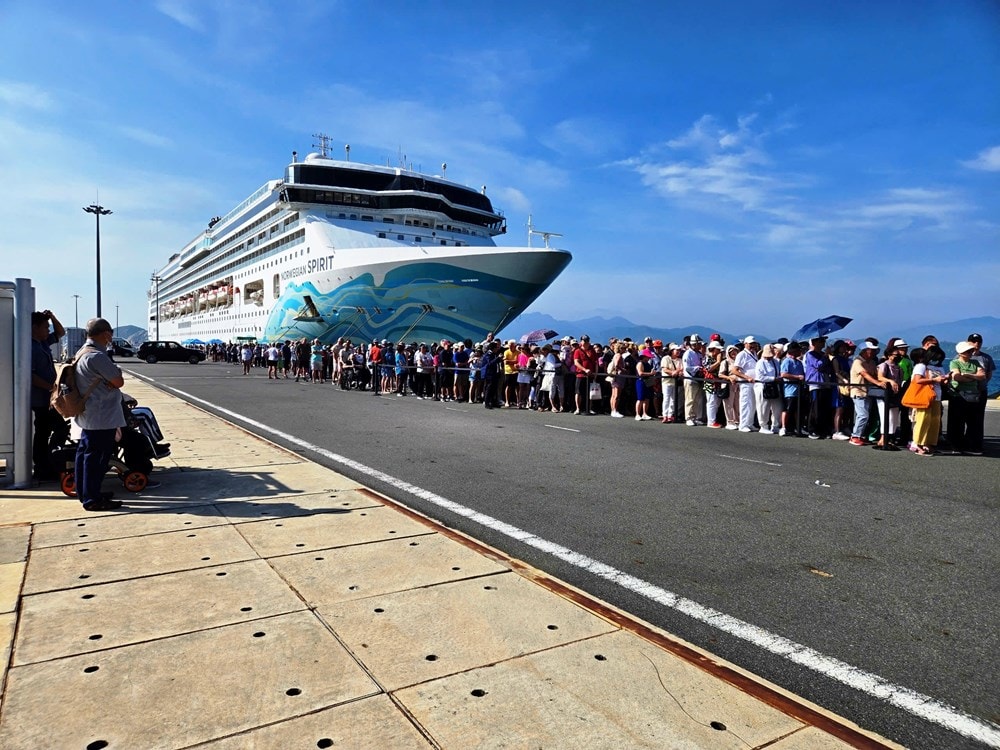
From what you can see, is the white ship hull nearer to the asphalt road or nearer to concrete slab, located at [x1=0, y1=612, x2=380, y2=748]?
the asphalt road

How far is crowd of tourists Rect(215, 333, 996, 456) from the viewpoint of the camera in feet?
29.7

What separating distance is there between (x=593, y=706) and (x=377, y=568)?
1796mm

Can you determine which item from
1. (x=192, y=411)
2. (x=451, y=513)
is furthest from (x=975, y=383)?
(x=192, y=411)

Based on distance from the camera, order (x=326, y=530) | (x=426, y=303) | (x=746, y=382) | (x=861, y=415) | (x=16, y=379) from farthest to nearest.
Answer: (x=426, y=303)
(x=746, y=382)
(x=861, y=415)
(x=16, y=379)
(x=326, y=530)

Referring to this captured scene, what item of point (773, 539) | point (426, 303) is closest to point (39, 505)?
point (773, 539)

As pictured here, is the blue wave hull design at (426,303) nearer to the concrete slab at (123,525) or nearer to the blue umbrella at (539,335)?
the blue umbrella at (539,335)

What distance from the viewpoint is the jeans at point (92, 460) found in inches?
202

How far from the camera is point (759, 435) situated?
35.4 feet

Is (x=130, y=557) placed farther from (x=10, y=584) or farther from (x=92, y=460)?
(x=92, y=460)

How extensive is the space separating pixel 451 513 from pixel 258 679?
285 cm

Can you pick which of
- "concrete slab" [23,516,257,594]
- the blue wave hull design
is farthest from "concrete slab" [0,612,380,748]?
the blue wave hull design

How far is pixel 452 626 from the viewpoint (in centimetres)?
308

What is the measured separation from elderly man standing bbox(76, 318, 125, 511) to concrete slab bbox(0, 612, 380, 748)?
2.80 metres

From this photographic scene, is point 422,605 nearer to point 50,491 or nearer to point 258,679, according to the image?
point 258,679
